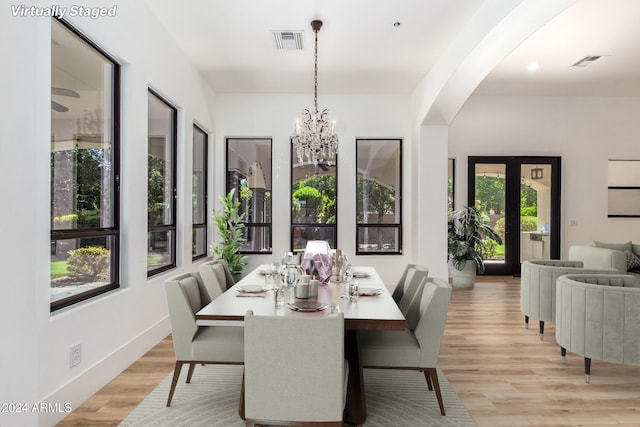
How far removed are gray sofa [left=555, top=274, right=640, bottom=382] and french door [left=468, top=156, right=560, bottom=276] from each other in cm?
458

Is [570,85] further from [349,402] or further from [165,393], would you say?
[165,393]

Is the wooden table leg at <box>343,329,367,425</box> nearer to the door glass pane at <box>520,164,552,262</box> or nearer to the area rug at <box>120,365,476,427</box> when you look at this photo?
the area rug at <box>120,365,476,427</box>

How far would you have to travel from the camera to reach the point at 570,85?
21.9ft

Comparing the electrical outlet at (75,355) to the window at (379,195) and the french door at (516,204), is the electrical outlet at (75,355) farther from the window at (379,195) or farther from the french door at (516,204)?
the french door at (516,204)

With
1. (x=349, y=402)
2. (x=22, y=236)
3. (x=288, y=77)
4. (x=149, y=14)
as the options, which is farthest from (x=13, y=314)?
(x=288, y=77)

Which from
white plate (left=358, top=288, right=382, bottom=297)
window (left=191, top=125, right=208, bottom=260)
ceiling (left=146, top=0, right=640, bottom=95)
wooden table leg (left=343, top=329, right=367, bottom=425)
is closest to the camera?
wooden table leg (left=343, top=329, right=367, bottom=425)

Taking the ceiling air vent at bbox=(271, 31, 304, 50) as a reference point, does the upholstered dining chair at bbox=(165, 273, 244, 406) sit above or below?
below

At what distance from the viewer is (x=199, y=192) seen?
6141mm

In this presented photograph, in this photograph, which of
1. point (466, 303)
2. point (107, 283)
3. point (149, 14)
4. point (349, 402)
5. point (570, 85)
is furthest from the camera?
point (570, 85)

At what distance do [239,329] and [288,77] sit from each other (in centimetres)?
403

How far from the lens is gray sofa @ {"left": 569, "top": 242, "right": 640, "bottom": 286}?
5199 millimetres

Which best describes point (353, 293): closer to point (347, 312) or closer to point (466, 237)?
point (347, 312)

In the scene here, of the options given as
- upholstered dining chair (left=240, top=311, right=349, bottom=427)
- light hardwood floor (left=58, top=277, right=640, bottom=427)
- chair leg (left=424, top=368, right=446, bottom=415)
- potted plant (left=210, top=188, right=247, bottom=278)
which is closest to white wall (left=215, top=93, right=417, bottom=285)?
potted plant (left=210, top=188, right=247, bottom=278)

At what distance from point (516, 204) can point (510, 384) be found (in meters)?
5.30
